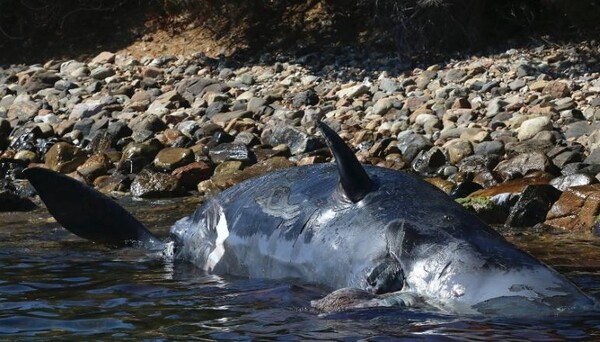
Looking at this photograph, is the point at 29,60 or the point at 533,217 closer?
the point at 533,217

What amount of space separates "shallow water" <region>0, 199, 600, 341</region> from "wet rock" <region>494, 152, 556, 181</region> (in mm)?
2865

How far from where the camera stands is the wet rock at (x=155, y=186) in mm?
12062

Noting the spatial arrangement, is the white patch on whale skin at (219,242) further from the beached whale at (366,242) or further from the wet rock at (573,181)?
the wet rock at (573,181)

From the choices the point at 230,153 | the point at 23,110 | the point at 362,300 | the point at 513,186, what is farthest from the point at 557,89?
the point at 362,300

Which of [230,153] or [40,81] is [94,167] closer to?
[230,153]

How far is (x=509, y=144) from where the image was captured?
11867 millimetres

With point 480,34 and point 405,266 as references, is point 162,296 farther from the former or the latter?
point 480,34

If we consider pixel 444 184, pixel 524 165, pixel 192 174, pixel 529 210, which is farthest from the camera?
pixel 192 174

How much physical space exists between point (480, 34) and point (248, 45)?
4.29m

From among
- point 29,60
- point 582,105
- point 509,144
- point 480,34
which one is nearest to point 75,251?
point 509,144

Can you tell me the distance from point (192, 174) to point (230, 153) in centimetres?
74

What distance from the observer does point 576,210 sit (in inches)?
363

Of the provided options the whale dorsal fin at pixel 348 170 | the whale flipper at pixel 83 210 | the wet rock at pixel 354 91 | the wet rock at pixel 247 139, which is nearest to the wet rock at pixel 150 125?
the wet rock at pixel 247 139

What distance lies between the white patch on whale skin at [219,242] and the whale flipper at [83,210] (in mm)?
923
